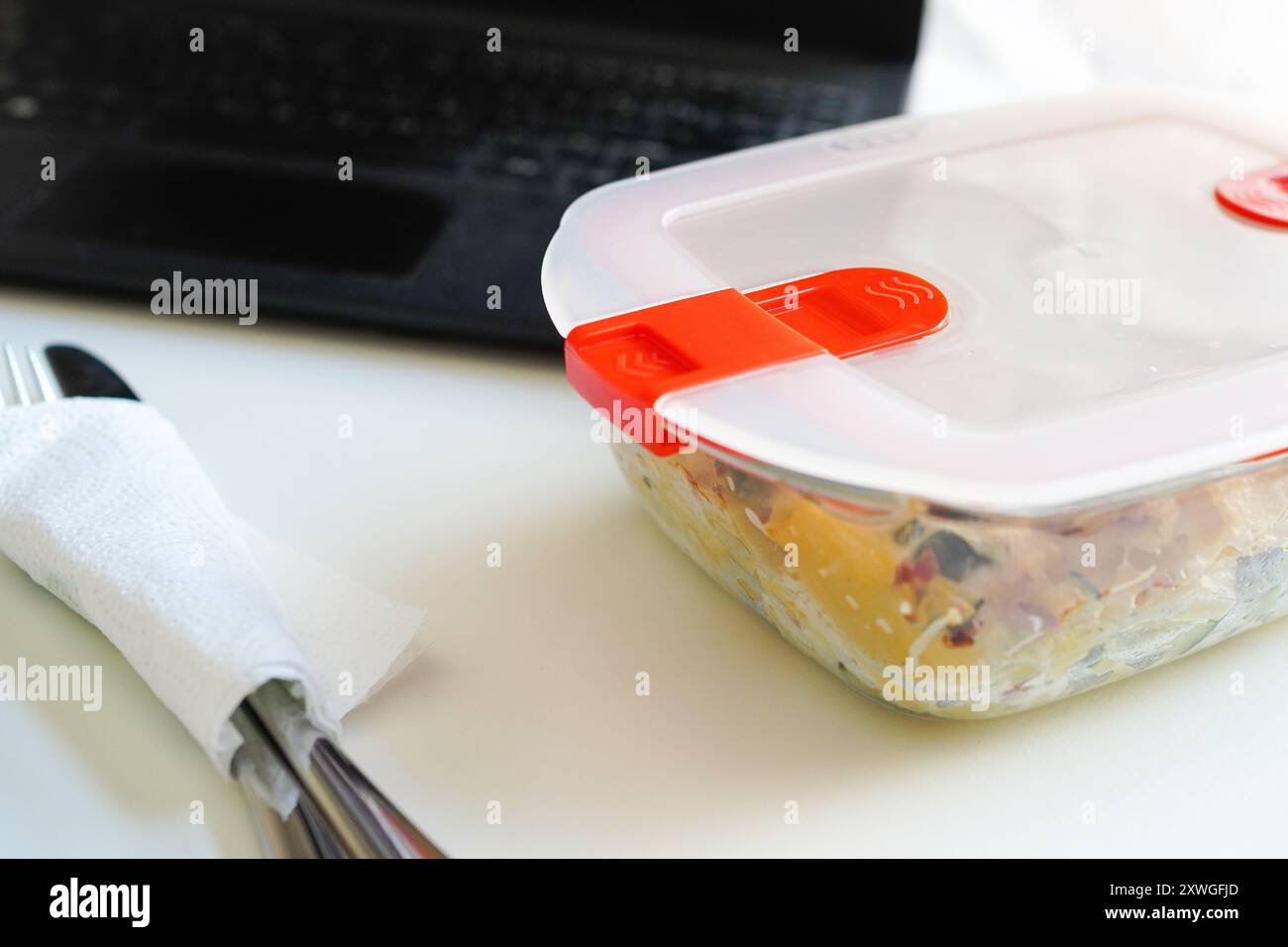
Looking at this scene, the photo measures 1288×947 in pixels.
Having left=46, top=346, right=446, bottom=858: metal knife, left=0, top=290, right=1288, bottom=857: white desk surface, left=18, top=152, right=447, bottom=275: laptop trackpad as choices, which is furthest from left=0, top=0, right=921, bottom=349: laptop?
left=46, top=346, right=446, bottom=858: metal knife

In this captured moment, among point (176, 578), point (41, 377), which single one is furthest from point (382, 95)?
point (176, 578)

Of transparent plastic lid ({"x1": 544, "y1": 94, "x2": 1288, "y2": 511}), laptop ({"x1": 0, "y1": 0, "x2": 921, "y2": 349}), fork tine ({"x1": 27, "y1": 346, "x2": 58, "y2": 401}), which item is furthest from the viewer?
laptop ({"x1": 0, "y1": 0, "x2": 921, "y2": 349})

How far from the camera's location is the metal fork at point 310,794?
0.38m

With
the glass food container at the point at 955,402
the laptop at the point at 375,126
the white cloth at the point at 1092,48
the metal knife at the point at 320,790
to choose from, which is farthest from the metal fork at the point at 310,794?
the white cloth at the point at 1092,48

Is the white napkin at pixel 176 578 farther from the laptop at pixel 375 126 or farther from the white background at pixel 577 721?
the laptop at pixel 375 126

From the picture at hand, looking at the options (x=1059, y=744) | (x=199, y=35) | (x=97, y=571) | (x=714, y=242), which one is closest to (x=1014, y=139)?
(x=714, y=242)

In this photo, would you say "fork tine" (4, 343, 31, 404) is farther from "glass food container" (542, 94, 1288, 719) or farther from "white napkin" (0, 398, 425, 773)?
"glass food container" (542, 94, 1288, 719)

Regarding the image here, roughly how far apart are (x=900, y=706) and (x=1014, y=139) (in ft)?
0.86

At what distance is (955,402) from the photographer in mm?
401

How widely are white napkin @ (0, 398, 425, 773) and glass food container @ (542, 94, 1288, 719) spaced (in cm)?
12

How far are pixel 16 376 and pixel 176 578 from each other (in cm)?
17

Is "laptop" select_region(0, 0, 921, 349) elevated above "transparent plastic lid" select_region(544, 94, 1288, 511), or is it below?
above

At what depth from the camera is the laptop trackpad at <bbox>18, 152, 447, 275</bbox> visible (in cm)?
67
